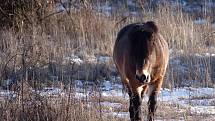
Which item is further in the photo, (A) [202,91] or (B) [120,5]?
(B) [120,5]

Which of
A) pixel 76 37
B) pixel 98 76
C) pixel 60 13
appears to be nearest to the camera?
pixel 98 76

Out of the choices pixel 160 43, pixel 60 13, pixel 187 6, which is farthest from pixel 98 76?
pixel 187 6

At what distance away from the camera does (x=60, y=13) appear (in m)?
13.7

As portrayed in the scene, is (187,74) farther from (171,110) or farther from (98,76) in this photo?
(171,110)

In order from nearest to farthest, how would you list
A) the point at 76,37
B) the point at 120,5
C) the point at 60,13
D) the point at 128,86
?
the point at 128,86
the point at 76,37
the point at 60,13
the point at 120,5

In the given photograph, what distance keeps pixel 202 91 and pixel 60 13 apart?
5.75 metres

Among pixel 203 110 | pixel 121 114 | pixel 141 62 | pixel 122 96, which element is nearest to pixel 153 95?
pixel 121 114

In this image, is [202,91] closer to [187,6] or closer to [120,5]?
[120,5]

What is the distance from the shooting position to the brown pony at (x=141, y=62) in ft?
20.0

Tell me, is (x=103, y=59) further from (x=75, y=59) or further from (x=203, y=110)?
(x=203, y=110)

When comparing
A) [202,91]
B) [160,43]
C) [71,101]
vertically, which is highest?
[160,43]

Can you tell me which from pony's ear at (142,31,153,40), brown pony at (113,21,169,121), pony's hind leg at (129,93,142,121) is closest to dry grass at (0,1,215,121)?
pony's hind leg at (129,93,142,121)

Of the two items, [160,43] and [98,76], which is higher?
[160,43]

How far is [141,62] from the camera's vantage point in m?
6.05
